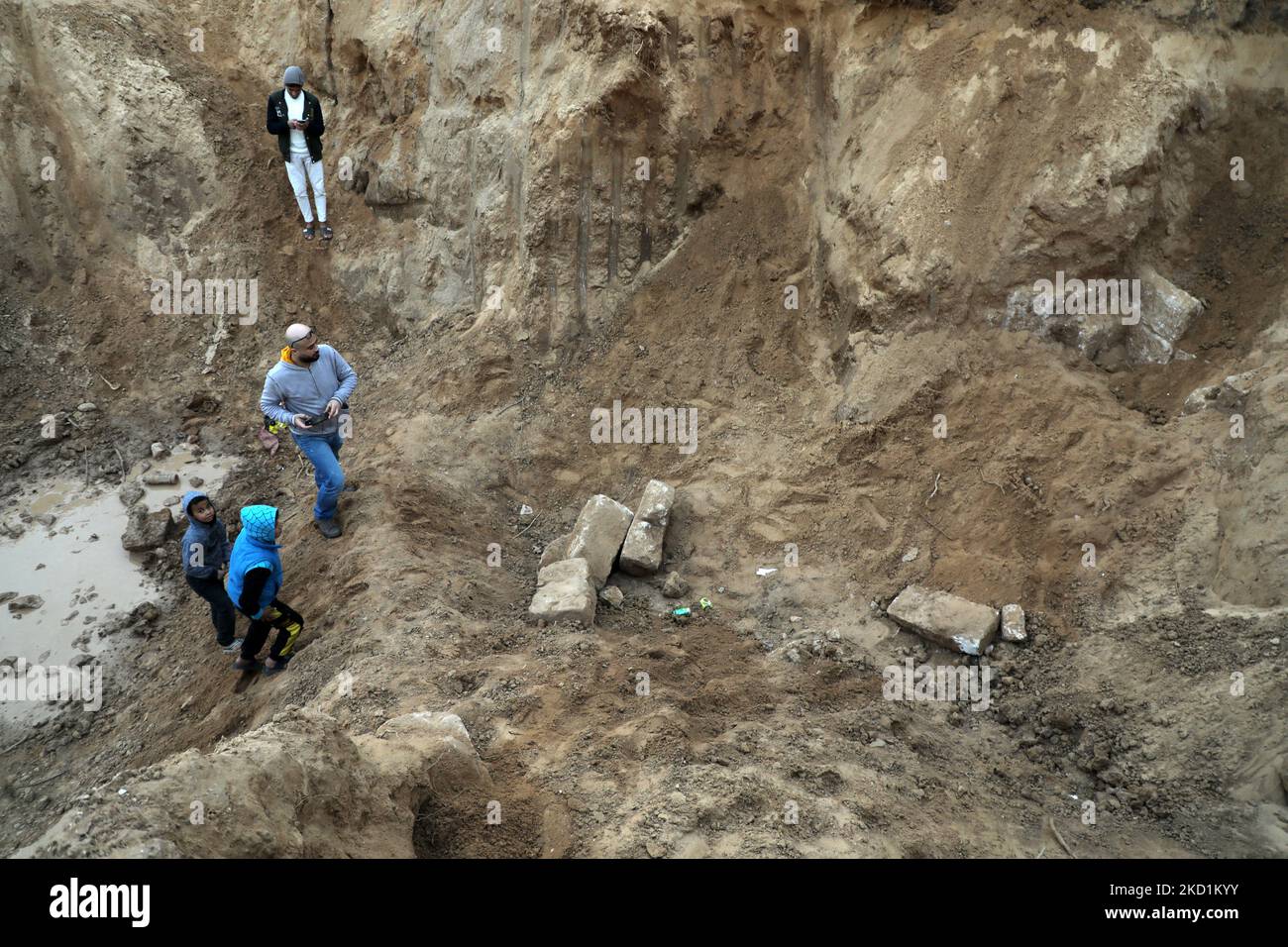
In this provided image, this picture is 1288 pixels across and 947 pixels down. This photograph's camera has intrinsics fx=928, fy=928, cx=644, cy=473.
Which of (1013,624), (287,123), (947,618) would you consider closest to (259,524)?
(947,618)

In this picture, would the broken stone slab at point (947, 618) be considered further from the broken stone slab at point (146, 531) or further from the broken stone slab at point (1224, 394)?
the broken stone slab at point (146, 531)

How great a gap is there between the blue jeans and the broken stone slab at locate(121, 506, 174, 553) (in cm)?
163

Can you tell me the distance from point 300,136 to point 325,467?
438 centimetres

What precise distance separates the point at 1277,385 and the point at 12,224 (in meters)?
11.7

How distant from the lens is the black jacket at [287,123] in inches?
363

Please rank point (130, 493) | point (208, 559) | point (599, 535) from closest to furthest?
point (208, 559) → point (599, 535) → point (130, 493)

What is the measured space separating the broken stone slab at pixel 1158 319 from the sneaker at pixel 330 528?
6.13 m

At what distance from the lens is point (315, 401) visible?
271 inches

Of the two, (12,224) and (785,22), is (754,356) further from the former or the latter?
(12,224)

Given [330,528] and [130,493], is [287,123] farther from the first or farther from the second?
[330,528]

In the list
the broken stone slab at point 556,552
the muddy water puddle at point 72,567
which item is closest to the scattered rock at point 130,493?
the muddy water puddle at point 72,567

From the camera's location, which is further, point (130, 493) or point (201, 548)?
point (130, 493)
